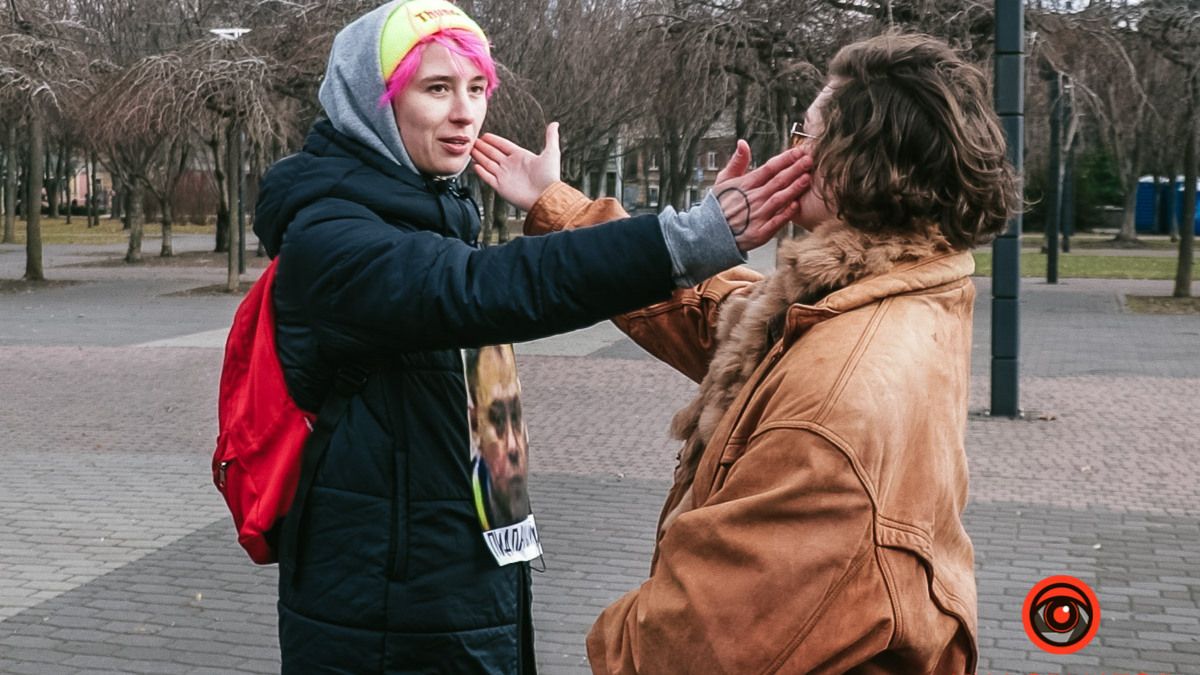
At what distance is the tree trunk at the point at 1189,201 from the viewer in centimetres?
1908

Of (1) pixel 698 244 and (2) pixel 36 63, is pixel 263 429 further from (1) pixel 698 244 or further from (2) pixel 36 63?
(2) pixel 36 63

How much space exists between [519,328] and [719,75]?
17.9 metres

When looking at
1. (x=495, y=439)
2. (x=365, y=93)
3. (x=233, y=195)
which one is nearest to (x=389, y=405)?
(x=495, y=439)

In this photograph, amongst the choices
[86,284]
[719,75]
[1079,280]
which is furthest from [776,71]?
[86,284]

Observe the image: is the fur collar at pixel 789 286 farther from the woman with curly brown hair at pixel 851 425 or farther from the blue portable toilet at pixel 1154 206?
the blue portable toilet at pixel 1154 206

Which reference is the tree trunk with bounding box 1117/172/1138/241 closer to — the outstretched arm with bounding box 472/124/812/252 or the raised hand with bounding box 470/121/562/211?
the raised hand with bounding box 470/121/562/211

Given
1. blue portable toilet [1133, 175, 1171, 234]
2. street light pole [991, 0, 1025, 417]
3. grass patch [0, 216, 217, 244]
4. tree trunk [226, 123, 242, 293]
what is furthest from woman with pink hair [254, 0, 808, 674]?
blue portable toilet [1133, 175, 1171, 234]

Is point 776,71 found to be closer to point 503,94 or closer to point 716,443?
point 503,94

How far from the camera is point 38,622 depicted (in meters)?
5.56

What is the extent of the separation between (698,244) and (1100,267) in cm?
3084

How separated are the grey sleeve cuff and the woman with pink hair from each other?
0.36 metres

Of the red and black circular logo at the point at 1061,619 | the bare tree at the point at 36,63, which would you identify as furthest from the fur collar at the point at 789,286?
the bare tree at the point at 36,63

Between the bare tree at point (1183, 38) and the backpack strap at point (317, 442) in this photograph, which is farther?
the bare tree at point (1183, 38)

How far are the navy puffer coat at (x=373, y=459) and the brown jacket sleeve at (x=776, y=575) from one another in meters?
0.51
